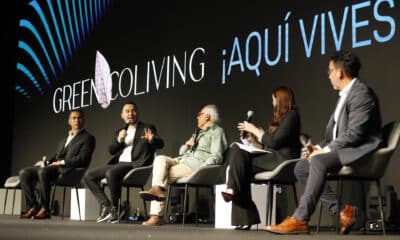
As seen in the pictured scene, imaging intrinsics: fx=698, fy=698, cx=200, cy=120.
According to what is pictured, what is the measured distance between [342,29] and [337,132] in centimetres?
132

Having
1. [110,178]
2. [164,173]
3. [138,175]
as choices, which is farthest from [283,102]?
[110,178]

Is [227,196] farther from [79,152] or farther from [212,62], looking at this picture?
[79,152]

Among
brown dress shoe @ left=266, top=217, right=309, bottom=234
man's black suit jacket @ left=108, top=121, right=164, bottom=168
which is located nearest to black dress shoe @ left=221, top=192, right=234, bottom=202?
brown dress shoe @ left=266, top=217, right=309, bottom=234

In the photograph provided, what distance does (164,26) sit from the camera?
7598 millimetres

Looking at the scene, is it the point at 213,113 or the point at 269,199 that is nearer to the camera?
the point at 269,199

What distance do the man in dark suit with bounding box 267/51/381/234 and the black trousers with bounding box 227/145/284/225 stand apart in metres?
0.55

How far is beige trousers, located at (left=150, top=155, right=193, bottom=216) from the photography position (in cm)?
551

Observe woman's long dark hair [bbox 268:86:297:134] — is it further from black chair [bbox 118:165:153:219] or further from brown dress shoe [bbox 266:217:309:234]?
black chair [bbox 118:165:153:219]

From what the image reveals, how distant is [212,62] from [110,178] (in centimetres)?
149

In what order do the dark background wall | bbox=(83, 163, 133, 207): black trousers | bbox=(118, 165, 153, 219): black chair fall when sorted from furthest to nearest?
bbox=(83, 163, 133, 207): black trousers → bbox=(118, 165, 153, 219): black chair → the dark background wall

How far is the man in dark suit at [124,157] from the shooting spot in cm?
637

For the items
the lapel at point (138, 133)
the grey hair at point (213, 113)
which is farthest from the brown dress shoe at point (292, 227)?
Result: the lapel at point (138, 133)

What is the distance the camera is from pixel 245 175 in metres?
4.64

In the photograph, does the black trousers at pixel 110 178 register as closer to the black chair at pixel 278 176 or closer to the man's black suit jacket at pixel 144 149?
the man's black suit jacket at pixel 144 149
